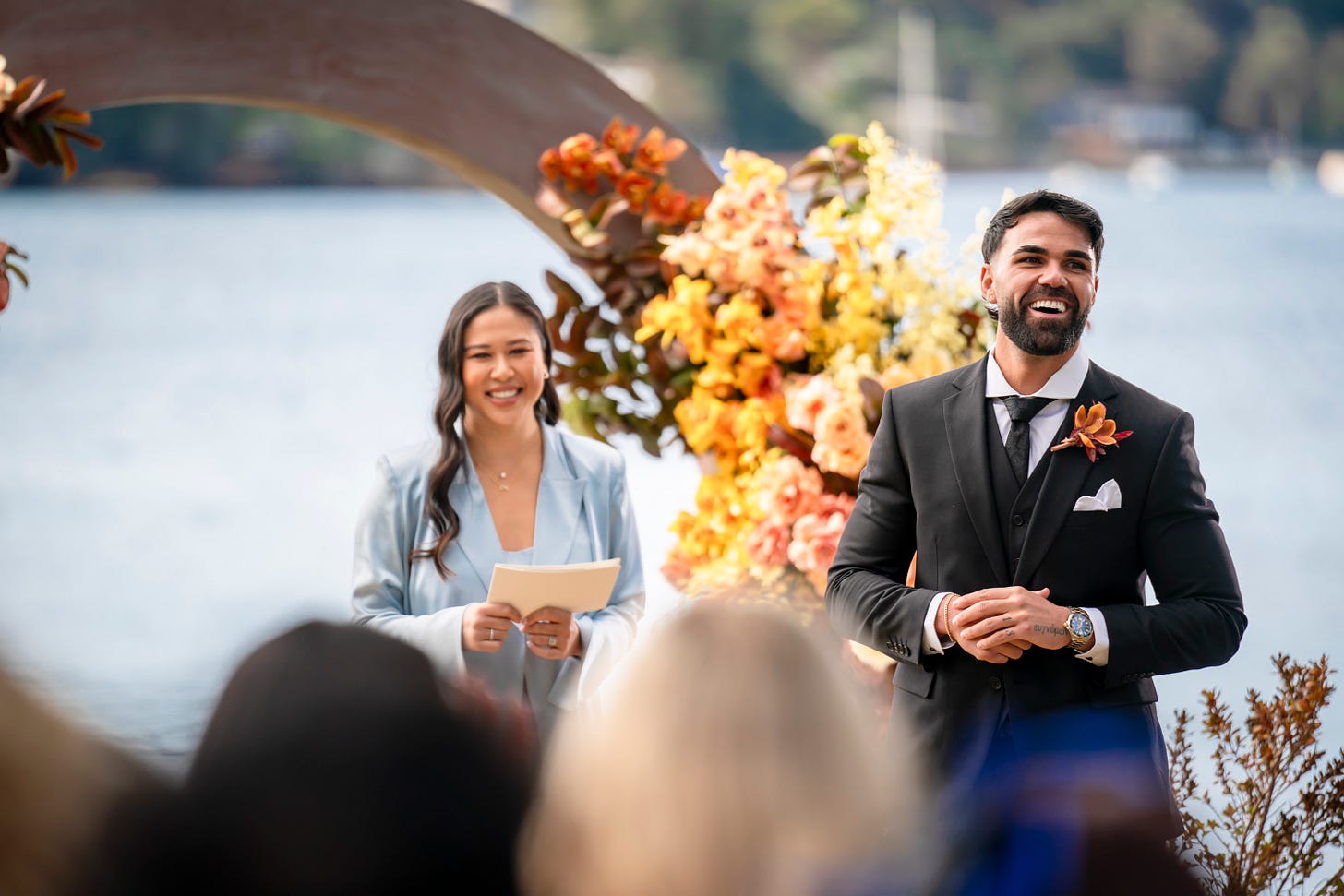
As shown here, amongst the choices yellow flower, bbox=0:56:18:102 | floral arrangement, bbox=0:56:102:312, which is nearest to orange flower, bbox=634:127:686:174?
floral arrangement, bbox=0:56:102:312

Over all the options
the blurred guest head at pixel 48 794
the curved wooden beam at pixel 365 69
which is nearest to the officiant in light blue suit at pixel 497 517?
the curved wooden beam at pixel 365 69

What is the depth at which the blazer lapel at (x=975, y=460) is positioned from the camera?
2613 millimetres

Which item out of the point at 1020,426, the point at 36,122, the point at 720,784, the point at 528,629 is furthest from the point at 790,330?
the point at 720,784

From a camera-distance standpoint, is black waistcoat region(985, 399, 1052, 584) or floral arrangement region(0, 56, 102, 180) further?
floral arrangement region(0, 56, 102, 180)

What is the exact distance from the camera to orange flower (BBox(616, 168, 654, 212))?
13.2 feet

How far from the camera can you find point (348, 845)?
4.60ft

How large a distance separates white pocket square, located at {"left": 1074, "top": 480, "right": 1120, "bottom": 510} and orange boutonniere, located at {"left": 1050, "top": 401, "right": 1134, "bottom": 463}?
5 centimetres

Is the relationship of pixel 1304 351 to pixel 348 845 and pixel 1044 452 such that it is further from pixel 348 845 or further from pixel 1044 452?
pixel 348 845

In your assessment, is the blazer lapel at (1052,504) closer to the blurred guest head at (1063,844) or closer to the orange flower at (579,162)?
the blurred guest head at (1063,844)

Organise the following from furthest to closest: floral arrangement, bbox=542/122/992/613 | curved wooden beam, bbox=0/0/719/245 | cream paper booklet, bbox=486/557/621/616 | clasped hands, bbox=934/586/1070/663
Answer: floral arrangement, bbox=542/122/992/613, curved wooden beam, bbox=0/0/719/245, cream paper booklet, bbox=486/557/621/616, clasped hands, bbox=934/586/1070/663

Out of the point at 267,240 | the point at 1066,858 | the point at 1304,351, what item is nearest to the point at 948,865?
the point at 1066,858

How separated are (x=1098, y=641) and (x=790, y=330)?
5.15 ft

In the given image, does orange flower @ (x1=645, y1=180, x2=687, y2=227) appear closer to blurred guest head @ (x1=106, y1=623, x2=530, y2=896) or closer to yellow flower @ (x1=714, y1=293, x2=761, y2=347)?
yellow flower @ (x1=714, y1=293, x2=761, y2=347)

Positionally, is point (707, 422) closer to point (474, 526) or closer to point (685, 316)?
point (685, 316)
